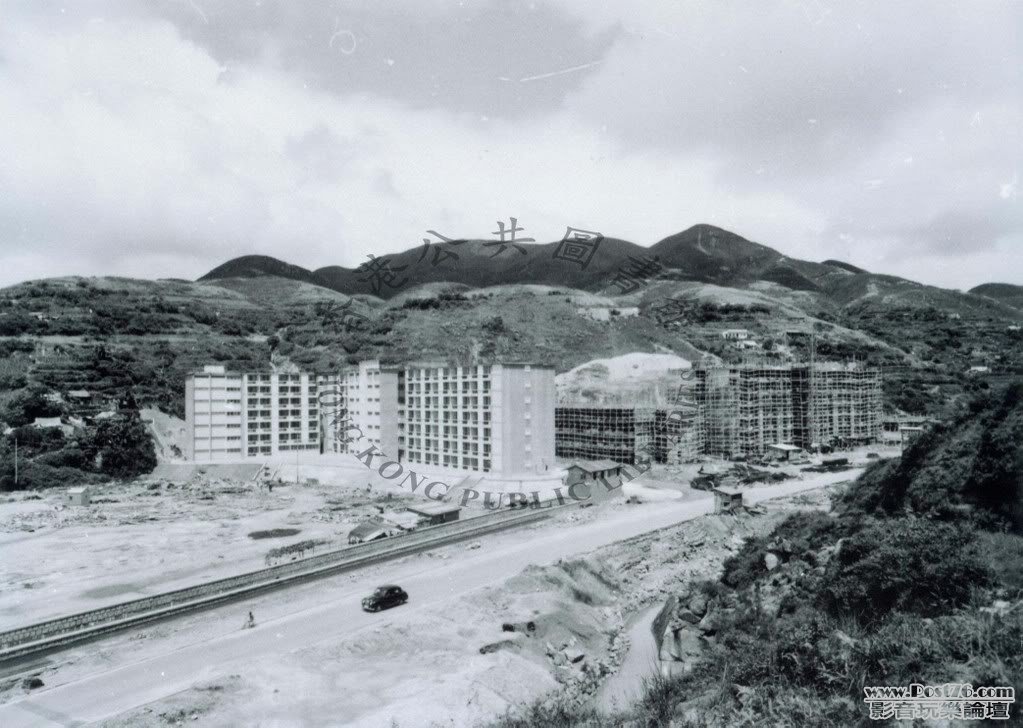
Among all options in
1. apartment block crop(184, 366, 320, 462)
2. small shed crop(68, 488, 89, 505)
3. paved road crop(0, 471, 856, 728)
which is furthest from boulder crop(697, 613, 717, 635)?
apartment block crop(184, 366, 320, 462)

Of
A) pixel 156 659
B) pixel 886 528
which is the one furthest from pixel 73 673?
pixel 886 528

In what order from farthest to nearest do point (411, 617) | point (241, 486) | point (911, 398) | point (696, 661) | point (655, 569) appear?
point (911, 398)
point (241, 486)
point (655, 569)
point (411, 617)
point (696, 661)

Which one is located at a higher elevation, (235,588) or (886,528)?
(886,528)

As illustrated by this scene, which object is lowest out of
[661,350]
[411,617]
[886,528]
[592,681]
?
[592,681]

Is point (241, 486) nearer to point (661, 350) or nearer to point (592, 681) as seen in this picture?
point (592, 681)

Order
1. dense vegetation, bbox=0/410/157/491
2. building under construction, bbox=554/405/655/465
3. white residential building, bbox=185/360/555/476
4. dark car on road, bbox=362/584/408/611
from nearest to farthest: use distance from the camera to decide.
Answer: dark car on road, bbox=362/584/408/611 < white residential building, bbox=185/360/555/476 < dense vegetation, bbox=0/410/157/491 < building under construction, bbox=554/405/655/465

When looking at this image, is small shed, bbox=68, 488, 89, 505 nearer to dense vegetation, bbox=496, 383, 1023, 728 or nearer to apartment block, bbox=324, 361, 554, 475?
apartment block, bbox=324, 361, 554, 475
